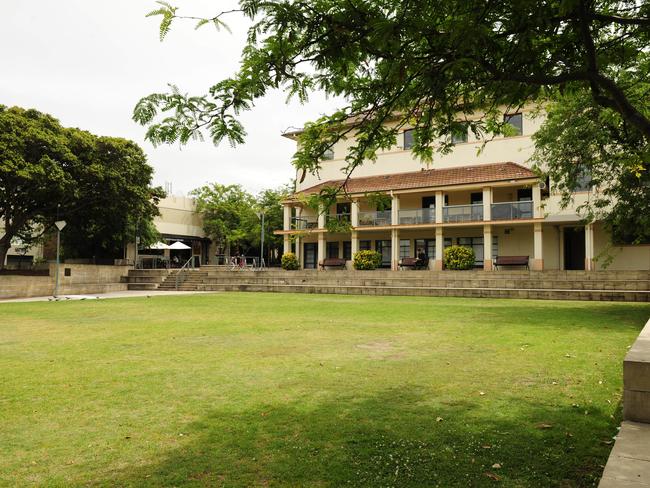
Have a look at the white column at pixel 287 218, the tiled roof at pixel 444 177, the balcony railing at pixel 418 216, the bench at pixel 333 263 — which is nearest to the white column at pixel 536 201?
the tiled roof at pixel 444 177

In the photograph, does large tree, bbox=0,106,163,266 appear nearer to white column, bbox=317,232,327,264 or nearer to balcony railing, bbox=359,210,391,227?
white column, bbox=317,232,327,264

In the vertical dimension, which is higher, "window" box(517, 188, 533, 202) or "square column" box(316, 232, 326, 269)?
"window" box(517, 188, 533, 202)

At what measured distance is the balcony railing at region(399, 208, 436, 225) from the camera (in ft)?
100

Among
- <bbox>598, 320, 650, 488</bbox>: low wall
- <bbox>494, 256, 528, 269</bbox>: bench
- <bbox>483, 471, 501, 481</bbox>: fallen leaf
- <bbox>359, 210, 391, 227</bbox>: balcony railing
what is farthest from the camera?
<bbox>359, 210, 391, 227</bbox>: balcony railing

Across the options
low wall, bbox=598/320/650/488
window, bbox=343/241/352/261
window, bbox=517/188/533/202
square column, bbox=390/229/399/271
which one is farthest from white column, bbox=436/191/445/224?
low wall, bbox=598/320/650/488

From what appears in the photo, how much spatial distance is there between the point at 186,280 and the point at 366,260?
1096 centimetres

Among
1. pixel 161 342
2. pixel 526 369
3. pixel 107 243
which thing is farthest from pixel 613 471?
pixel 107 243

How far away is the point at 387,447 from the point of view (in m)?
3.74

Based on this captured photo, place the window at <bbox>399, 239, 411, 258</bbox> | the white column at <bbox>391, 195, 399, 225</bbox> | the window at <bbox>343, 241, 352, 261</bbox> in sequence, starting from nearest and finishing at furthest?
the white column at <bbox>391, 195, 399, 225</bbox> < the window at <bbox>399, 239, 411, 258</bbox> < the window at <bbox>343, 241, 352, 261</bbox>

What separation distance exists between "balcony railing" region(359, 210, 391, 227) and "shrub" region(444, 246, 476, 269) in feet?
17.7

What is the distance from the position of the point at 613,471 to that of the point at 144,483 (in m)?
2.71

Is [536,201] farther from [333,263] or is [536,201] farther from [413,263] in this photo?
[333,263]

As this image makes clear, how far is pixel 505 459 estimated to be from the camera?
351cm

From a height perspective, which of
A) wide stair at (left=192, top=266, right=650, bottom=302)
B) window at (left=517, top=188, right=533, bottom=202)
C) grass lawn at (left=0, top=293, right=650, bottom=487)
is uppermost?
window at (left=517, top=188, right=533, bottom=202)
